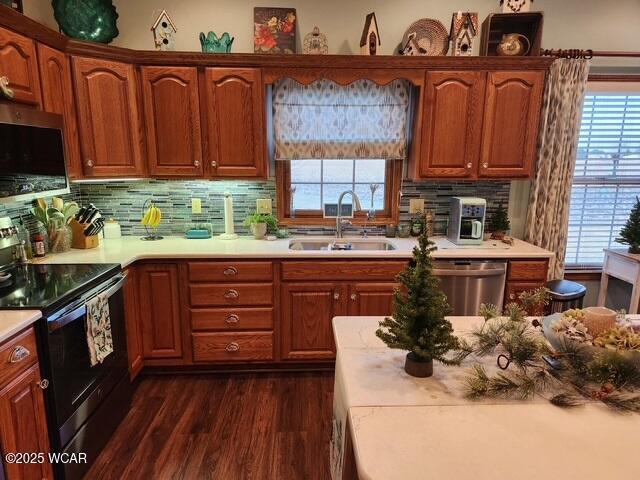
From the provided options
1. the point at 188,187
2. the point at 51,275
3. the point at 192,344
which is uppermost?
the point at 188,187

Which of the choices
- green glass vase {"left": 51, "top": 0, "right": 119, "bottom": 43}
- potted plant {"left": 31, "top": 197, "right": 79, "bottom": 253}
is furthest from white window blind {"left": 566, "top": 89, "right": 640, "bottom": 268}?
potted plant {"left": 31, "top": 197, "right": 79, "bottom": 253}

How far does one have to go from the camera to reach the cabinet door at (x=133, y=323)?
2533mm

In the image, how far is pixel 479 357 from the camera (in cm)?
133

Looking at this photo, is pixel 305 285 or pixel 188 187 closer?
pixel 305 285

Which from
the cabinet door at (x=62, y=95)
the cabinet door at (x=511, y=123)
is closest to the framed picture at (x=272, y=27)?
the cabinet door at (x=62, y=95)

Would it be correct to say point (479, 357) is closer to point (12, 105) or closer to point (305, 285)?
point (305, 285)

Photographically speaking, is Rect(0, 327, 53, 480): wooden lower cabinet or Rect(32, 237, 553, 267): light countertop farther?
Rect(32, 237, 553, 267): light countertop

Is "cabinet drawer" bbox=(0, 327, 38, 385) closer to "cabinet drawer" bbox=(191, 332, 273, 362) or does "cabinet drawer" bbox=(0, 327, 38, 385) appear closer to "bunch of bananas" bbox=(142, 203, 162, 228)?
"cabinet drawer" bbox=(191, 332, 273, 362)

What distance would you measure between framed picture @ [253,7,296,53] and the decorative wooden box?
140 cm

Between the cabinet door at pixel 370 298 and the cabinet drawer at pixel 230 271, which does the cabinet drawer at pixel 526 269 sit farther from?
the cabinet drawer at pixel 230 271

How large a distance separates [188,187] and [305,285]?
4.21ft

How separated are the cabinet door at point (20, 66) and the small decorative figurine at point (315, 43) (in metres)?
1.65

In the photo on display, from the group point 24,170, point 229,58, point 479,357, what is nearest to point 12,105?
point 24,170

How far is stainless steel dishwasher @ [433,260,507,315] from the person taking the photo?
2.73 metres
